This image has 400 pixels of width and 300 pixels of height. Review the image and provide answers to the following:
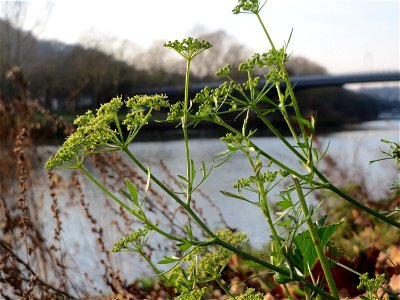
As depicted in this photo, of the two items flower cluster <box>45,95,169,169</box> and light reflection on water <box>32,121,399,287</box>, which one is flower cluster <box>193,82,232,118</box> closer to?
flower cluster <box>45,95,169,169</box>

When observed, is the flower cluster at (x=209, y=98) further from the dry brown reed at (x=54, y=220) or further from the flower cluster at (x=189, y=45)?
the dry brown reed at (x=54, y=220)

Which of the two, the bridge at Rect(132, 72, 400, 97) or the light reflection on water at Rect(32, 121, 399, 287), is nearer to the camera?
the light reflection on water at Rect(32, 121, 399, 287)

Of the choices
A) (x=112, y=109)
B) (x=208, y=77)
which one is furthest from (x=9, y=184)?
(x=208, y=77)

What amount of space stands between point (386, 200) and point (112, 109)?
11.5 feet

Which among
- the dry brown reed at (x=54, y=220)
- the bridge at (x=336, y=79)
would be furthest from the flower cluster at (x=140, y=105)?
the bridge at (x=336, y=79)

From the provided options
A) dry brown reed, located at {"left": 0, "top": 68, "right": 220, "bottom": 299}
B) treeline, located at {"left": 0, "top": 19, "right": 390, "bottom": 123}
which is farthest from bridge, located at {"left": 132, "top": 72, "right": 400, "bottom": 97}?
dry brown reed, located at {"left": 0, "top": 68, "right": 220, "bottom": 299}

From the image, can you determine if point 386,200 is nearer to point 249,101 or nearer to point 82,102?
point 249,101

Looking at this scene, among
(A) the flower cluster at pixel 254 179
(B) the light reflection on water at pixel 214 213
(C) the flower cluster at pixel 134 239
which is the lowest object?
(B) the light reflection on water at pixel 214 213

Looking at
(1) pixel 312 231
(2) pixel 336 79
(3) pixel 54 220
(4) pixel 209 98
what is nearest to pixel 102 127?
(4) pixel 209 98

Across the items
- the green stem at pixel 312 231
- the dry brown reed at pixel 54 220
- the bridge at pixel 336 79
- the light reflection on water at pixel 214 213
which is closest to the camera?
the green stem at pixel 312 231

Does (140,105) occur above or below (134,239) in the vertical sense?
above

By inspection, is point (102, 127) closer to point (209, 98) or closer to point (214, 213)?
point (209, 98)

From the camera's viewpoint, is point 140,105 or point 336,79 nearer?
point 140,105

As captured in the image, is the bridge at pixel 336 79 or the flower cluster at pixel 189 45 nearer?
the flower cluster at pixel 189 45
